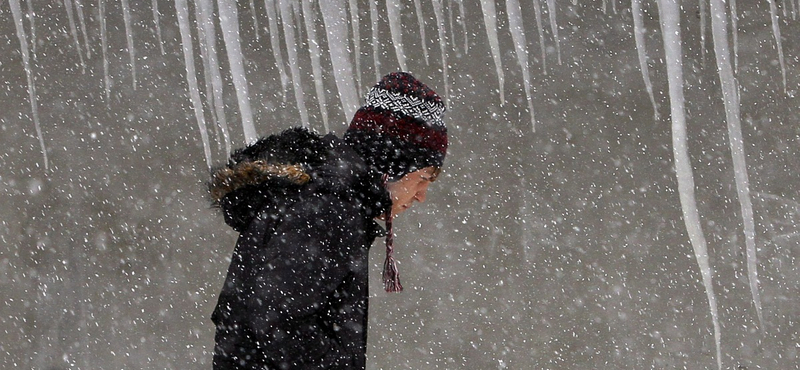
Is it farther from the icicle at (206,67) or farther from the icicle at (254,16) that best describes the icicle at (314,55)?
the icicle at (206,67)

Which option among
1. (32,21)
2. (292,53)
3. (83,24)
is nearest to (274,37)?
(292,53)

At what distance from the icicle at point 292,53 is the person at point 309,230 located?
1.73 metres

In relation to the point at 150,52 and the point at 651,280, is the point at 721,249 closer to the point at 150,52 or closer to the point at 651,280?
the point at 651,280

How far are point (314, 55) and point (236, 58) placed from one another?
0.37 meters

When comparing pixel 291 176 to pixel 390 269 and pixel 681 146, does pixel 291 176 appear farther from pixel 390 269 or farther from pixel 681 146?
pixel 681 146

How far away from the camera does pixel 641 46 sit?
12.7 feet

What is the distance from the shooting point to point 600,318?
12.8 feet

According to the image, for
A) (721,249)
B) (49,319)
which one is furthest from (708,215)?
(49,319)

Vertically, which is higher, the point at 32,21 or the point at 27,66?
the point at 32,21

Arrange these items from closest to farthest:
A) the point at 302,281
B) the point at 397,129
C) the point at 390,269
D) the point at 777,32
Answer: the point at 302,281, the point at 397,129, the point at 390,269, the point at 777,32

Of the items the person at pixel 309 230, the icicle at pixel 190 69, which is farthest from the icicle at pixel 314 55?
the person at pixel 309 230

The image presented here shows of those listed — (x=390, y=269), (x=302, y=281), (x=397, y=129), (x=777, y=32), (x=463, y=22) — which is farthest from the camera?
(x=463, y=22)

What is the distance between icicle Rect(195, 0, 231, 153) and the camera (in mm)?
3957

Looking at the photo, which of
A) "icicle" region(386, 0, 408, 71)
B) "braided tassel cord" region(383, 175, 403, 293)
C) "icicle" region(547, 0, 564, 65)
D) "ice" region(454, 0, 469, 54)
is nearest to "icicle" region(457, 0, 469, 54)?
"ice" region(454, 0, 469, 54)
